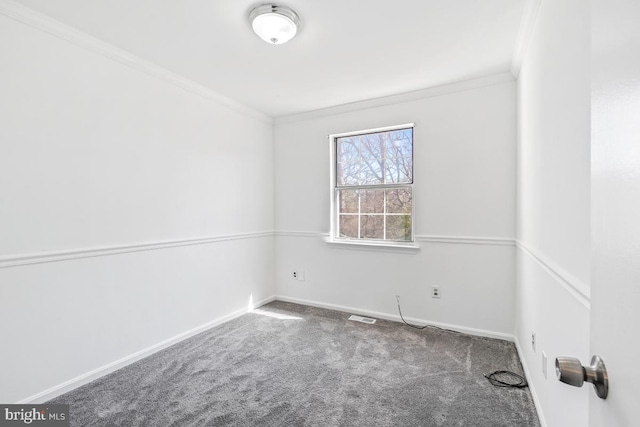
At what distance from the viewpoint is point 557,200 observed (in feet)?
4.43

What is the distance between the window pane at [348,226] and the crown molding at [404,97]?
1.27 meters

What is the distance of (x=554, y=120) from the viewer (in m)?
1.41

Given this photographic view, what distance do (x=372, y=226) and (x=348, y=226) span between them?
0.31 m

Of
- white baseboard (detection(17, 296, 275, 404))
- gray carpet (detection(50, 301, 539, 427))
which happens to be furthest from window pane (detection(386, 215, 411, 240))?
white baseboard (detection(17, 296, 275, 404))

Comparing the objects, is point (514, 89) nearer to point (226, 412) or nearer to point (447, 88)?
point (447, 88)

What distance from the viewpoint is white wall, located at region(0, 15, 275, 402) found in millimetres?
1817

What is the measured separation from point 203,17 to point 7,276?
1981 mm

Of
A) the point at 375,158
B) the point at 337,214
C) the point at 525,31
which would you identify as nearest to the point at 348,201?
the point at 337,214

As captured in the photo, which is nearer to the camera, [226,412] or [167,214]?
[226,412]

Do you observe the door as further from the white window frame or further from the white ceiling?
the white window frame

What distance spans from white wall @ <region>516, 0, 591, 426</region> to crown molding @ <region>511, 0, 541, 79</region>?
0.24 ft

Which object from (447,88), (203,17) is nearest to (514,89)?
(447,88)

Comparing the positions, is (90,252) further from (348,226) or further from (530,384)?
(530,384)

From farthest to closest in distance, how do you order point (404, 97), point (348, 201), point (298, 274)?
point (298, 274) → point (348, 201) → point (404, 97)
